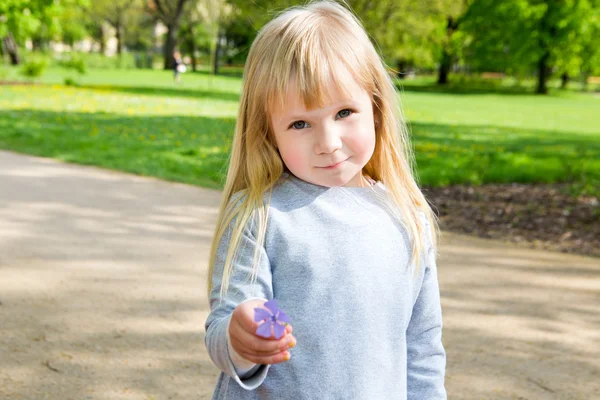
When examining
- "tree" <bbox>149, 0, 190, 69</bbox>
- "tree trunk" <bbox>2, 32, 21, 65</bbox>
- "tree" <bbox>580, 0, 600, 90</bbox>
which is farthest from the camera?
"tree" <bbox>149, 0, 190, 69</bbox>

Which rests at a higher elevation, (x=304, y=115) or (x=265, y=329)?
(x=304, y=115)

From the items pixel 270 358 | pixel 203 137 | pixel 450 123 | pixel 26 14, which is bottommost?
pixel 450 123

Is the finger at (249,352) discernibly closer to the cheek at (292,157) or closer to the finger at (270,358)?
the finger at (270,358)

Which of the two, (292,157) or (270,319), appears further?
(292,157)

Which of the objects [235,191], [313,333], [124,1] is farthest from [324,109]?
[124,1]

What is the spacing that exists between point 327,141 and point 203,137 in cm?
1064

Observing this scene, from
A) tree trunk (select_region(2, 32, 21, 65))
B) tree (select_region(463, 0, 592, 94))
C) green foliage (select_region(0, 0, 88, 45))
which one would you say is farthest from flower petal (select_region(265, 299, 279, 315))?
tree trunk (select_region(2, 32, 21, 65))

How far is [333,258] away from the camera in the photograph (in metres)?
1.57

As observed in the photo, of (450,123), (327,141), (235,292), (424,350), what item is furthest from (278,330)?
(450,123)

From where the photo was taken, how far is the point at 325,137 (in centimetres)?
158

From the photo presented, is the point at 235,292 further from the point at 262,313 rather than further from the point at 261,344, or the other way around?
the point at 262,313

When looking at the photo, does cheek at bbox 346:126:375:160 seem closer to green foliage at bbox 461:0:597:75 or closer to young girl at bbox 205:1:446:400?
young girl at bbox 205:1:446:400

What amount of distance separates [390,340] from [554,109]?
26.5m

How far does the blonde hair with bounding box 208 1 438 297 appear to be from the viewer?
62.1 inches
